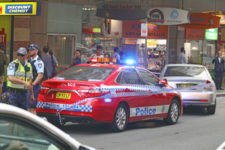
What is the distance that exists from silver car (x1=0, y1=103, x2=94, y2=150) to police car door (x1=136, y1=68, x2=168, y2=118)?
8938mm

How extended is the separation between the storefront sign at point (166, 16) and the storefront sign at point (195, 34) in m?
6.43

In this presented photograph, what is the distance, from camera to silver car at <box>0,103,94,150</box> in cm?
330

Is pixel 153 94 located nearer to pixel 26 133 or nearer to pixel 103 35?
pixel 26 133

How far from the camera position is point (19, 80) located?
10.4 m

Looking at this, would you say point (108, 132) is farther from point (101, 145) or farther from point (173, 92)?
point (173, 92)

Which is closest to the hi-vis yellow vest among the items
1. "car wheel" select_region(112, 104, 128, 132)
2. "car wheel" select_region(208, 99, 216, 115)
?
"car wheel" select_region(112, 104, 128, 132)

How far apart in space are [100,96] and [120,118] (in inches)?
32.6

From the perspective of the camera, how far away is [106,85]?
11.4m

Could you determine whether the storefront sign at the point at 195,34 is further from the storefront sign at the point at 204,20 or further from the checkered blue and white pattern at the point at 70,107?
the checkered blue and white pattern at the point at 70,107

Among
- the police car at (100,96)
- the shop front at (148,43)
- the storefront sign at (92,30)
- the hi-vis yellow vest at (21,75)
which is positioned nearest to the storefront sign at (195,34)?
the shop front at (148,43)

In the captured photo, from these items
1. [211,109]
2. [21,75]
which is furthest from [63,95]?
[211,109]

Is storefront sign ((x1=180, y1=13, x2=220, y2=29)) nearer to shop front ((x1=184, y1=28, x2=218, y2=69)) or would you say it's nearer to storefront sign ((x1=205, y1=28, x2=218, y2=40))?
shop front ((x1=184, y1=28, x2=218, y2=69))

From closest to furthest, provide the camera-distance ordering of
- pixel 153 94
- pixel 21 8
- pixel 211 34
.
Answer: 1. pixel 153 94
2. pixel 21 8
3. pixel 211 34

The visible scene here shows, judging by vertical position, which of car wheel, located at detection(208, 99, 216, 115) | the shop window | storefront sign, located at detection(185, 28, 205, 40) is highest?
storefront sign, located at detection(185, 28, 205, 40)
